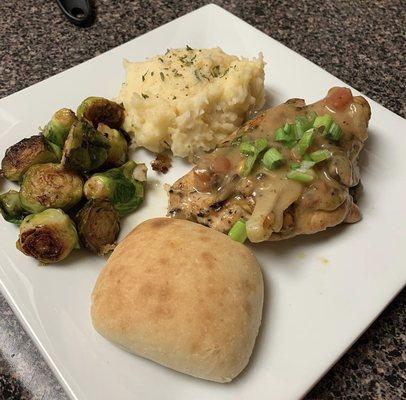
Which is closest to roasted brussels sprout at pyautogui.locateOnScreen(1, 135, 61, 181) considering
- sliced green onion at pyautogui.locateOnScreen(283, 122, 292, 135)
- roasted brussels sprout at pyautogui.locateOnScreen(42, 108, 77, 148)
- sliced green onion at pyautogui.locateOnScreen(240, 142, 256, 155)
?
roasted brussels sprout at pyautogui.locateOnScreen(42, 108, 77, 148)

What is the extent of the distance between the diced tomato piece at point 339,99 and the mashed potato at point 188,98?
19.8 inches

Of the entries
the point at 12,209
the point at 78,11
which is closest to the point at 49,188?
the point at 12,209

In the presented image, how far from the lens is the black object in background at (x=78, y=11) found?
4062 millimetres

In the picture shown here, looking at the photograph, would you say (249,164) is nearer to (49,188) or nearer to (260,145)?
(260,145)

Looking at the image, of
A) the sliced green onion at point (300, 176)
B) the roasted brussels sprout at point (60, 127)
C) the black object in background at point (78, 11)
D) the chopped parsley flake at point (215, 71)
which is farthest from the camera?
the black object in background at point (78, 11)

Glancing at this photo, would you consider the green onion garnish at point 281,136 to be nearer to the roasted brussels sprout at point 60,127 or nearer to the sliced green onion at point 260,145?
the sliced green onion at point 260,145

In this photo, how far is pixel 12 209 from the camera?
253 centimetres

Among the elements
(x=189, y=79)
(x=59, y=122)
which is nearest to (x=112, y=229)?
(x=59, y=122)

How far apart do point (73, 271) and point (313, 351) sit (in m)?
1.20

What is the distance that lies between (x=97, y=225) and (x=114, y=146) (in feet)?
1.86

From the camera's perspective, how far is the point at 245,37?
347 centimetres

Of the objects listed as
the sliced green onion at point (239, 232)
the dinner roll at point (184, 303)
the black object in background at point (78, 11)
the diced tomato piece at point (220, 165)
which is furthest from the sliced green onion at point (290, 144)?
the black object in background at point (78, 11)

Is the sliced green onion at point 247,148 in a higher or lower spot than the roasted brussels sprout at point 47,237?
higher

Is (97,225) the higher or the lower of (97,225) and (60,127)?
the lower
